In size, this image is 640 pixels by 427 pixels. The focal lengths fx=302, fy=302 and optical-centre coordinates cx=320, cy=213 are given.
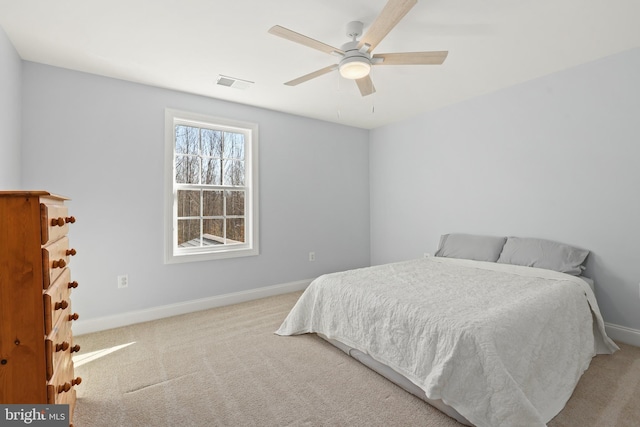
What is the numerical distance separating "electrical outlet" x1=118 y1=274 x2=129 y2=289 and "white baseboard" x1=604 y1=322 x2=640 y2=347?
4.41 m

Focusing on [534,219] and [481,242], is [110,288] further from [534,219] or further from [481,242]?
[534,219]

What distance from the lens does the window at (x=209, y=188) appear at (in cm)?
329

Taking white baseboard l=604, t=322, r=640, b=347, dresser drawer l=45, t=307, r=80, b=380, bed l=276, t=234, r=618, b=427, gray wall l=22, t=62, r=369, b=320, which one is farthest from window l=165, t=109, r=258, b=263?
white baseboard l=604, t=322, r=640, b=347

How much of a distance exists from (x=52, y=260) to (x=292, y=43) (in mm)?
2063

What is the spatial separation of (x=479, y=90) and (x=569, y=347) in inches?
104

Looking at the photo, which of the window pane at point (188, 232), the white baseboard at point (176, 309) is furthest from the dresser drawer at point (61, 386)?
the window pane at point (188, 232)

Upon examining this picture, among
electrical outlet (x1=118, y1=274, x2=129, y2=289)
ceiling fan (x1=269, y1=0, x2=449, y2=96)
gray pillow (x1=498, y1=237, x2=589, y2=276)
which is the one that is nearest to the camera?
ceiling fan (x1=269, y1=0, x2=449, y2=96)

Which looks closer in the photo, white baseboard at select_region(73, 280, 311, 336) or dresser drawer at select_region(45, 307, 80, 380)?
dresser drawer at select_region(45, 307, 80, 380)

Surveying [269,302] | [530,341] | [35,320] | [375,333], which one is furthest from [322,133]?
[35,320]

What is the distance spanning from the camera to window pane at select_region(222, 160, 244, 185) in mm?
3699

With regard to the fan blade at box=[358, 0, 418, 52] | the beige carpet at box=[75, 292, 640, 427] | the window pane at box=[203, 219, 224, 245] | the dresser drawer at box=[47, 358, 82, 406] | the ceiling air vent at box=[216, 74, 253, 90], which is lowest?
the beige carpet at box=[75, 292, 640, 427]

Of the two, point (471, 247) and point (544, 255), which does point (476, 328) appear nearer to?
point (544, 255)

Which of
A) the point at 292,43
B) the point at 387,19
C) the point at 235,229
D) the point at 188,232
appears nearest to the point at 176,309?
the point at 188,232

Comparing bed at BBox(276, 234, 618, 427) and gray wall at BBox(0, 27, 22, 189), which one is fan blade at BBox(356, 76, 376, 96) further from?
gray wall at BBox(0, 27, 22, 189)
